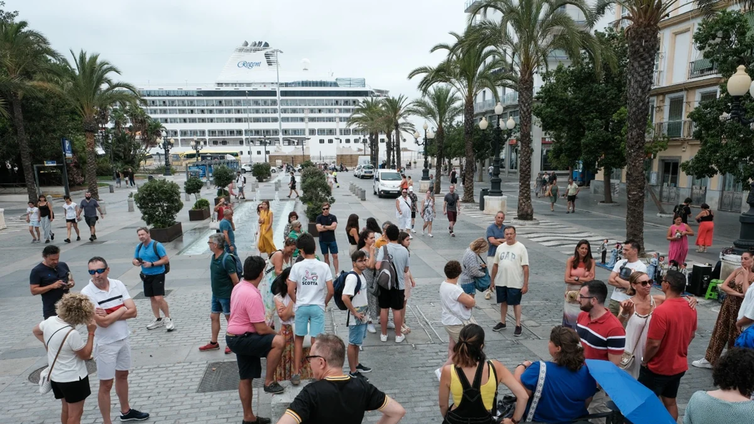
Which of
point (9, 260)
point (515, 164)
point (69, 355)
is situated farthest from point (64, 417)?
point (515, 164)

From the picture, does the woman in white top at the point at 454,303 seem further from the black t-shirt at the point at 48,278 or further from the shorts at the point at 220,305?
the black t-shirt at the point at 48,278

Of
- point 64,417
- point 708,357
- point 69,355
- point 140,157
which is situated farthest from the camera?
point 140,157

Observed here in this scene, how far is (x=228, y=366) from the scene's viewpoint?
593cm

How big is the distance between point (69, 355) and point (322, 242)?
635 cm

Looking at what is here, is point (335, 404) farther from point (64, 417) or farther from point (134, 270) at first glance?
point (134, 270)

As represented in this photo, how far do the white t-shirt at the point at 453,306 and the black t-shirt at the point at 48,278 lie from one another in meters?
4.88

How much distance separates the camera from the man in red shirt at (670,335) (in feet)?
13.4

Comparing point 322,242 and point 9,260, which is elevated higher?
point 322,242

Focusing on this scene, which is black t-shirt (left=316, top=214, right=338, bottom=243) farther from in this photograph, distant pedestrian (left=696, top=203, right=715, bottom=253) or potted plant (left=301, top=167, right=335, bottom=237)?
distant pedestrian (left=696, top=203, right=715, bottom=253)

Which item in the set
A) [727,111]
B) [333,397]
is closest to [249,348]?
[333,397]

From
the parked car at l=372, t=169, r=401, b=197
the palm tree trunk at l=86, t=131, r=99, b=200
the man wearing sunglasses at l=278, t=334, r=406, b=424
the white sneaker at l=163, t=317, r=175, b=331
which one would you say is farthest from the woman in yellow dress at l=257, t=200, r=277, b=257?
Result: the palm tree trunk at l=86, t=131, r=99, b=200

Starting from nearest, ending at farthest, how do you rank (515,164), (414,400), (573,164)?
(414,400), (573,164), (515,164)

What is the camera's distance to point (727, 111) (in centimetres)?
1535

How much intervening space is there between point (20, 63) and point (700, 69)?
1398 inches
